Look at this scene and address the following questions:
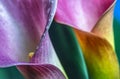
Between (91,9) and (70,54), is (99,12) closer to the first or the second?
(91,9)

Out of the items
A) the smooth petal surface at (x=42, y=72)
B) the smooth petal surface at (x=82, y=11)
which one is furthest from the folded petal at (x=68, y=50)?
the smooth petal surface at (x=42, y=72)

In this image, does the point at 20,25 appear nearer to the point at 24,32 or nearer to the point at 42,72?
the point at 24,32

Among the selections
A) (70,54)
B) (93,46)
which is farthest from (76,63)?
(93,46)

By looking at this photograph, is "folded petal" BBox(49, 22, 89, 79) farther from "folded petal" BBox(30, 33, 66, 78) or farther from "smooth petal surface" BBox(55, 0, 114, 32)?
"folded petal" BBox(30, 33, 66, 78)

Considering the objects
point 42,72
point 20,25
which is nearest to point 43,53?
point 42,72

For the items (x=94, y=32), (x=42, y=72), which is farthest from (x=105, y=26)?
(x=42, y=72)

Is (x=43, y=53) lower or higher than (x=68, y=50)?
higher

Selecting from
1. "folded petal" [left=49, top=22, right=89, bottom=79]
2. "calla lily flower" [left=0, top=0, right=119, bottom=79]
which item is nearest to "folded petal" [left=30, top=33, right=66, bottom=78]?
"calla lily flower" [left=0, top=0, right=119, bottom=79]

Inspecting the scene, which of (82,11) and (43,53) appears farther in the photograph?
(82,11)
